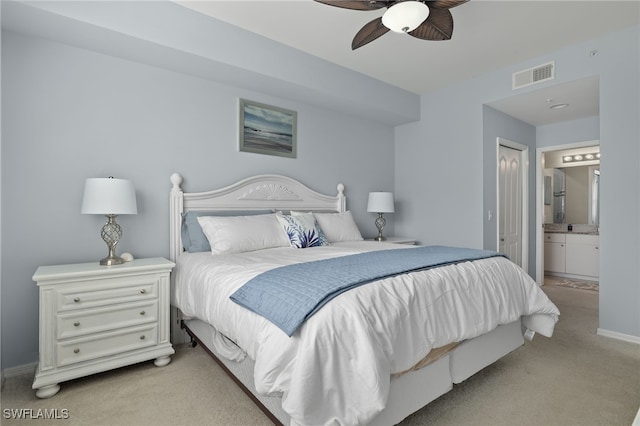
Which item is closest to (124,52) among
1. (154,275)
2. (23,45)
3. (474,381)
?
(23,45)

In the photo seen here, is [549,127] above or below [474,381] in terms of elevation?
above

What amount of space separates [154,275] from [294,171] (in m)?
1.92

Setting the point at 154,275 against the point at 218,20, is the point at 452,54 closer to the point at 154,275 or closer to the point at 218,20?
the point at 218,20

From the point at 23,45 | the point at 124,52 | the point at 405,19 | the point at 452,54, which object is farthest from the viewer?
the point at 452,54

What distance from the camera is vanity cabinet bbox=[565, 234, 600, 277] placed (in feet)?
17.3

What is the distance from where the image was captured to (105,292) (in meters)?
2.18

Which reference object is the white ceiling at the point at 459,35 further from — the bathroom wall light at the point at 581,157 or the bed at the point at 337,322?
the bathroom wall light at the point at 581,157

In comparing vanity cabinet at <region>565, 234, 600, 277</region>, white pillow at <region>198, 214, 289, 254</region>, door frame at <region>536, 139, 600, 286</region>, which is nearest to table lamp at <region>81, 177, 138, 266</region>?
white pillow at <region>198, 214, 289, 254</region>

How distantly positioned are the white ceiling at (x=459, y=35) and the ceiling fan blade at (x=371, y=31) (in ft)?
1.07

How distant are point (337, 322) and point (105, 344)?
174 cm

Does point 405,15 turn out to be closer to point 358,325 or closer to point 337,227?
point 358,325

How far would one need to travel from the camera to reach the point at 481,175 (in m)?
3.92

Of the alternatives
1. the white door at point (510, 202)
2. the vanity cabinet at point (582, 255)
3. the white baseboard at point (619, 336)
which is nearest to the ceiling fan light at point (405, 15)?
the white door at point (510, 202)

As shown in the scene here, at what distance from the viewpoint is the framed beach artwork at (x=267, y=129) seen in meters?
3.39
